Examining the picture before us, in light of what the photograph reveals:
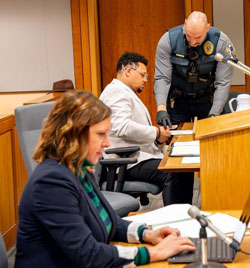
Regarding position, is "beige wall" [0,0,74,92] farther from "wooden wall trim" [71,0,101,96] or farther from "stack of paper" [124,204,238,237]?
"stack of paper" [124,204,238,237]

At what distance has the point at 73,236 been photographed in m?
1.70

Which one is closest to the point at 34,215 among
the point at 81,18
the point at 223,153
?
the point at 223,153

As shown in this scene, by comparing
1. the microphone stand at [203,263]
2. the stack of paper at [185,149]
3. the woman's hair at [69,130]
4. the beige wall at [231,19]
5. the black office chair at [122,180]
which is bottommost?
the black office chair at [122,180]

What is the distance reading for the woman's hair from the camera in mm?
1755

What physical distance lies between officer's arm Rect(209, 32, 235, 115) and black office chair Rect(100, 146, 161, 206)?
1.01m

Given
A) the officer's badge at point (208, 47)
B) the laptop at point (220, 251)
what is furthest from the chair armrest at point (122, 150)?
the laptop at point (220, 251)

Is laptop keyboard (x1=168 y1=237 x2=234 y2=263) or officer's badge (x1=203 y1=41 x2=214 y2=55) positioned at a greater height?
officer's badge (x1=203 y1=41 x2=214 y2=55)

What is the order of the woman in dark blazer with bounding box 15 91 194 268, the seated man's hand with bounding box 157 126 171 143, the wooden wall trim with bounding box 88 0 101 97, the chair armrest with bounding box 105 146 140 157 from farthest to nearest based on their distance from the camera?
the wooden wall trim with bounding box 88 0 101 97 → the seated man's hand with bounding box 157 126 171 143 → the chair armrest with bounding box 105 146 140 157 → the woman in dark blazer with bounding box 15 91 194 268

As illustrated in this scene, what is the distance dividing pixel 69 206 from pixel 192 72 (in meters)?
2.83

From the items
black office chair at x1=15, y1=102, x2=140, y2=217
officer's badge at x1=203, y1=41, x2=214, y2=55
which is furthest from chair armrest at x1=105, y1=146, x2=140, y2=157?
officer's badge at x1=203, y1=41, x2=214, y2=55

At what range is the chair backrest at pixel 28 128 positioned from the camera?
305 cm

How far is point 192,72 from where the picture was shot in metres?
4.38

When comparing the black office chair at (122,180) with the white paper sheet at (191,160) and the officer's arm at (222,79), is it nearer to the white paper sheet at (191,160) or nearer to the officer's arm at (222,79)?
the white paper sheet at (191,160)

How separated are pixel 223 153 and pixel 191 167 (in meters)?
0.48
